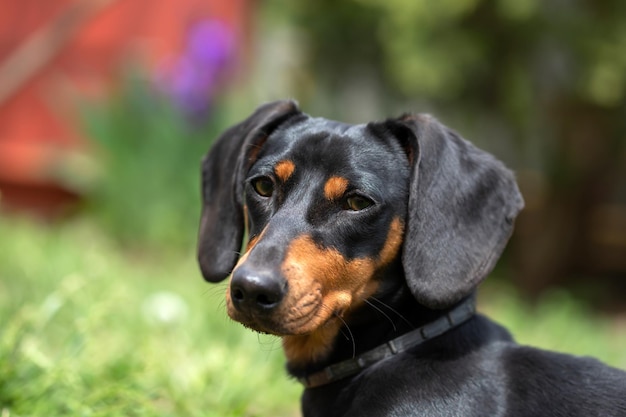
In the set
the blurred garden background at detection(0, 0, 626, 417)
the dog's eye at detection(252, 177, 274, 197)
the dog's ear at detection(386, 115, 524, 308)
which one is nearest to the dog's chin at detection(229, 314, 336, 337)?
the dog's ear at detection(386, 115, 524, 308)

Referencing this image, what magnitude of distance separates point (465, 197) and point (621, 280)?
6781 mm

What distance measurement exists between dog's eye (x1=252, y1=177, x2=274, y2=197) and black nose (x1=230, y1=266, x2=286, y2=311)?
53cm

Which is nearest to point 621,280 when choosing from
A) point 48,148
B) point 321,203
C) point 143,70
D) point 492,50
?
point 492,50

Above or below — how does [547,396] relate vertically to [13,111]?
below

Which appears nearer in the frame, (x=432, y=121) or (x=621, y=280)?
(x=432, y=121)

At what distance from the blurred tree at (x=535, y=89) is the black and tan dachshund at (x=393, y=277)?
Answer: 4.30 metres

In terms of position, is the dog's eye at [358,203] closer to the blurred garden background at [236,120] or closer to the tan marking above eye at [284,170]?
→ the tan marking above eye at [284,170]

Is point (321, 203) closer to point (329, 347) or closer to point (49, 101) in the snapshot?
point (329, 347)

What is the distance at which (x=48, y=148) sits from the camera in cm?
956

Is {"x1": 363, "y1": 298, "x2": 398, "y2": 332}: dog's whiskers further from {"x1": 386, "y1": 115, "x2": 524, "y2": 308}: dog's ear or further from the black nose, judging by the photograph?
the black nose

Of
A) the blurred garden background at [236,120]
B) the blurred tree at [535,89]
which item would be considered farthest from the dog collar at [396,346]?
the blurred tree at [535,89]

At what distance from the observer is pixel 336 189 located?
2.91 meters

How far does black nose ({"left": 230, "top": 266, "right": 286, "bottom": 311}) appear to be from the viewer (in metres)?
2.55

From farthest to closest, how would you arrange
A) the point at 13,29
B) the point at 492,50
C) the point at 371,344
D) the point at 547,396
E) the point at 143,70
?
1. the point at 13,29
2. the point at 143,70
3. the point at 492,50
4. the point at 371,344
5. the point at 547,396
